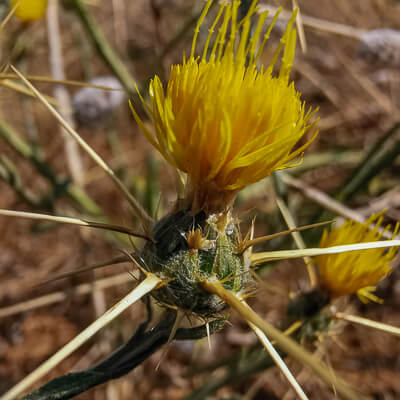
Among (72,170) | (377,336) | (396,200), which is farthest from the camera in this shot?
(377,336)

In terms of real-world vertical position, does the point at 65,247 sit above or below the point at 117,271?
above

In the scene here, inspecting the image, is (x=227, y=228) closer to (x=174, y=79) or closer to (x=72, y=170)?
(x=174, y=79)

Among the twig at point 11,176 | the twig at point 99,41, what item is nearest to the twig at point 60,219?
the twig at point 11,176

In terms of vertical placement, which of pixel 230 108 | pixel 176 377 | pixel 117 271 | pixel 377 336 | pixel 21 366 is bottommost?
pixel 377 336

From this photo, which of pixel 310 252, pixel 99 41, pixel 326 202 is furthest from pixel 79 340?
pixel 99 41

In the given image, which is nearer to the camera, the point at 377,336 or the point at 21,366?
the point at 21,366

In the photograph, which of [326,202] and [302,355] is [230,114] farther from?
[326,202]

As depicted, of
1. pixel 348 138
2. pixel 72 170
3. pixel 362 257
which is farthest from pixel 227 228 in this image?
pixel 348 138

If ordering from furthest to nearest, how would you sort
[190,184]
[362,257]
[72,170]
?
[72,170]
[362,257]
[190,184]
